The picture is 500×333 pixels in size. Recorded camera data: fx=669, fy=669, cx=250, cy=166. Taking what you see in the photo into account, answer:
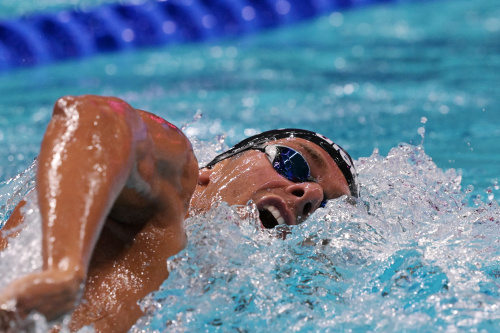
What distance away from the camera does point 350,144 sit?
3264mm

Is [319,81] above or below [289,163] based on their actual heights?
above

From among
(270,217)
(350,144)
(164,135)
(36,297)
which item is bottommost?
(36,297)

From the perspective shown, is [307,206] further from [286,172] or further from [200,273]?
[200,273]

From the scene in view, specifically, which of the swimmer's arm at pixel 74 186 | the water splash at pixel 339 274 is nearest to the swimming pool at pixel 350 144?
the water splash at pixel 339 274

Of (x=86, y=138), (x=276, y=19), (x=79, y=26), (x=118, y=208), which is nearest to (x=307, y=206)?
(x=118, y=208)

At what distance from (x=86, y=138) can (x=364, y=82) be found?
326cm

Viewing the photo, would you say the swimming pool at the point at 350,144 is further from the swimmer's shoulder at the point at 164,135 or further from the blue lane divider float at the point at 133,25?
the swimmer's shoulder at the point at 164,135

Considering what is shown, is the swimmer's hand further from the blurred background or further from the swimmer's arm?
the blurred background

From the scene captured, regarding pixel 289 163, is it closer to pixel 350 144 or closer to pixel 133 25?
pixel 350 144

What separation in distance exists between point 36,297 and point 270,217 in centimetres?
88

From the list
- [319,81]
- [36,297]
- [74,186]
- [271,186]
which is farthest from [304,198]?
Result: [319,81]

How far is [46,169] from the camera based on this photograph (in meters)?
1.15

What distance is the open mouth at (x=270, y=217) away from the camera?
1.74 metres

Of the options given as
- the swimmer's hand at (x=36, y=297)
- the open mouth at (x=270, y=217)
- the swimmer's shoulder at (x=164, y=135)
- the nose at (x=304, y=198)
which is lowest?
the swimmer's hand at (x=36, y=297)
